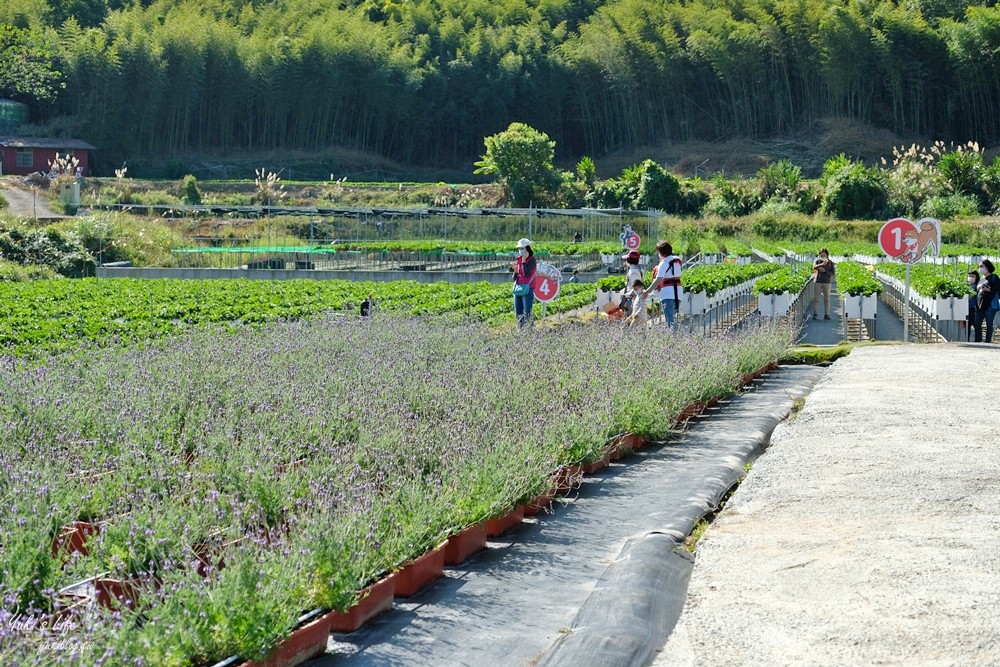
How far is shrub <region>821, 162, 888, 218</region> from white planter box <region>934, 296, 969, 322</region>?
1763 inches

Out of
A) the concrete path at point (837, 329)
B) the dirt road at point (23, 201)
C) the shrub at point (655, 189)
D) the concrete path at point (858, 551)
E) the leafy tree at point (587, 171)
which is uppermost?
the leafy tree at point (587, 171)

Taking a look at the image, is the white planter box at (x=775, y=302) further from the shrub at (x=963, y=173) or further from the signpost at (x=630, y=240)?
the shrub at (x=963, y=173)

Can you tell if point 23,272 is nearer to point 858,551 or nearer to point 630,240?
point 630,240

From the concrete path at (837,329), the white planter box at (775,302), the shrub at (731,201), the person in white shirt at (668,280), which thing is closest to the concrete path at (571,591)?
the person in white shirt at (668,280)

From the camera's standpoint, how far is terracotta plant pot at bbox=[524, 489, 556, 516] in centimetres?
752

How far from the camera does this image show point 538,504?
7602 millimetres

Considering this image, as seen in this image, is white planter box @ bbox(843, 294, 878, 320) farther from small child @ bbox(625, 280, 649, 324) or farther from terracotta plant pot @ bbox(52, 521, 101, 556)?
terracotta plant pot @ bbox(52, 521, 101, 556)

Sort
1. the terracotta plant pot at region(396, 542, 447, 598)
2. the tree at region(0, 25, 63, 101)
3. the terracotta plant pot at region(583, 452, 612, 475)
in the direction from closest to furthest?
1. the terracotta plant pot at region(396, 542, 447, 598)
2. the terracotta plant pot at region(583, 452, 612, 475)
3. the tree at region(0, 25, 63, 101)

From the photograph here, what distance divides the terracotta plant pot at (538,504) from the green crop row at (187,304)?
7.40m

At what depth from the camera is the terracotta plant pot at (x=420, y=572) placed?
582 cm

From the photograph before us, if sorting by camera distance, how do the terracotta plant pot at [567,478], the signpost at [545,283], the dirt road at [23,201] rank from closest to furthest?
the terracotta plant pot at [567,478] < the signpost at [545,283] < the dirt road at [23,201]

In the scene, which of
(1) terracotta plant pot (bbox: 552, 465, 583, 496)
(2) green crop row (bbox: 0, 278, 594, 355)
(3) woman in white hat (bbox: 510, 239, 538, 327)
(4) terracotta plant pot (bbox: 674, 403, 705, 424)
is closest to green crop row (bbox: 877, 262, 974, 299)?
(2) green crop row (bbox: 0, 278, 594, 355)

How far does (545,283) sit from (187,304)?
896 centimetres

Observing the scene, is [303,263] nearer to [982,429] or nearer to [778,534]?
[982,429]
